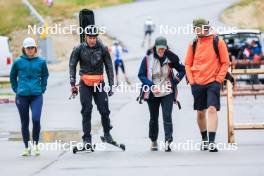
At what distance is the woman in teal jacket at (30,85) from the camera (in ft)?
49.3

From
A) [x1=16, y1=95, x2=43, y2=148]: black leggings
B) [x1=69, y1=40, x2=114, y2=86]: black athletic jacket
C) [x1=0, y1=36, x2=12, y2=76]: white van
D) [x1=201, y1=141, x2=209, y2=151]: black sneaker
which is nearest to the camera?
[x1=16, y1=95, x2=43, y2=148]: black leggings

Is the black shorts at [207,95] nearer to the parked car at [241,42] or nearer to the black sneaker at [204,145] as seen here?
the black sneaker at [204,145]

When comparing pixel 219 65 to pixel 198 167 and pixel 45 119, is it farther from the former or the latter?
pixel 45 119

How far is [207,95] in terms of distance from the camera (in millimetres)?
15008

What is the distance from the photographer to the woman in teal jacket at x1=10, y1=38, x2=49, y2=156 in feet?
49.3

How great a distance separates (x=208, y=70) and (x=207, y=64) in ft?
0.29

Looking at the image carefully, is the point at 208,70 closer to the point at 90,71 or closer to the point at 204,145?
the point at 204,145

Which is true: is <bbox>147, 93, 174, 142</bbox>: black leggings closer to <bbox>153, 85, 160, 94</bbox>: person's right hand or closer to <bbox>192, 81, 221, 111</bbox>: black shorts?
<bbox>153, 85, 160, 94</bbox>: person's right hand

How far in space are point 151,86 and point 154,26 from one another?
40.5 m

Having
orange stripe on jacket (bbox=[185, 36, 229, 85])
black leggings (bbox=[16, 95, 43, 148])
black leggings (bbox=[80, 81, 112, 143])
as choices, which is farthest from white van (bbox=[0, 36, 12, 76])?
orange stripe on jacket (bbox=[185, 36, 229, 85])

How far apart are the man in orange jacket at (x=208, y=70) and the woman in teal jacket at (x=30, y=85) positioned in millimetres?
2145

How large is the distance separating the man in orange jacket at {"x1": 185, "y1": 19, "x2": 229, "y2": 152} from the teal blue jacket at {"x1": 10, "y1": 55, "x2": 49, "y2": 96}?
2.11m

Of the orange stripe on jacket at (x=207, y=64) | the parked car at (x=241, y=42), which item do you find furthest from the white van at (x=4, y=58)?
the orange stripe on jacket at (x=207, y=64)

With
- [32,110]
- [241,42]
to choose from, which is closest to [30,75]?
[32,110]
